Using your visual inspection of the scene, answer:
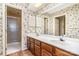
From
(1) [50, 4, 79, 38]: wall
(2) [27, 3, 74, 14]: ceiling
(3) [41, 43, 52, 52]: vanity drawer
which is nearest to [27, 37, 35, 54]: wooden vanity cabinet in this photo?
(3) [41, 43, 52, 52]: vanity drawer

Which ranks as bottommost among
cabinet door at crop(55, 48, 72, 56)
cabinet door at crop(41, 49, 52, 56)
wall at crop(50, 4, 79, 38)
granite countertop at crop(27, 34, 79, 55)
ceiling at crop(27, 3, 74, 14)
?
cabinet door at crop(41, 49, 52, 56)

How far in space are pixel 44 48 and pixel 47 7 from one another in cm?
67

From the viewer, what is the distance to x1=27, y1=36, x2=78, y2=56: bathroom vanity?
44.5 inches

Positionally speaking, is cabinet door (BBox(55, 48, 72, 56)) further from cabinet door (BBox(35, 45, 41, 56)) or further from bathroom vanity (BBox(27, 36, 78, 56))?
cabinet door (BBox(35, 45, 41, 56))

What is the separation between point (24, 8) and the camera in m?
1.38

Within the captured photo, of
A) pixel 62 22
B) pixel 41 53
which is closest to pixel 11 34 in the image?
pixel 41 53

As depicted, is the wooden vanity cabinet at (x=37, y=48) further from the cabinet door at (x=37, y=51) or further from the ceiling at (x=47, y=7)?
the ceiling at (x=47, y=7)

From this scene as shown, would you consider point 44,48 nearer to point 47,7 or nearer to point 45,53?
point 45,53

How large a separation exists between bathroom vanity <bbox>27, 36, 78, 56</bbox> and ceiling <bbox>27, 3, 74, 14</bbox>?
Answer: 0.47m

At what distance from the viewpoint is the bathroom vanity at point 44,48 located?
3.71 ft

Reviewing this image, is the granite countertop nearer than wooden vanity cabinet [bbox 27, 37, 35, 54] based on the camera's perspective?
Yes

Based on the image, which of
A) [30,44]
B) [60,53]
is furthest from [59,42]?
[30,44]

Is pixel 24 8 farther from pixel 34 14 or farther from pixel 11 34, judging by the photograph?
pixel 11 34

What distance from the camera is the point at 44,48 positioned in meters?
1.43
